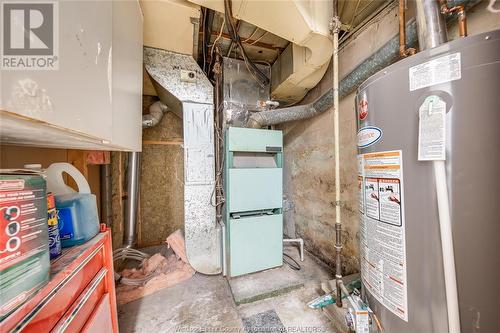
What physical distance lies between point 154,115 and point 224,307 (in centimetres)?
227

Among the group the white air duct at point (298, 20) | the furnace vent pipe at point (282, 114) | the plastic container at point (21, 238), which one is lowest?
the plastic container at point (21, 238)

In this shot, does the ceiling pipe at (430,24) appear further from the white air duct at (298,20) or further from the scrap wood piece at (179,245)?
the scrap wood piece at (179,245)

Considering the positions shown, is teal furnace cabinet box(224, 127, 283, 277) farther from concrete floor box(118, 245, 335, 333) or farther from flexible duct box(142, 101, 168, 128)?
flexible duct box(142, 101, 168, 128)

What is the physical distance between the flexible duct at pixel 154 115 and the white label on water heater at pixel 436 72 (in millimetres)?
2480

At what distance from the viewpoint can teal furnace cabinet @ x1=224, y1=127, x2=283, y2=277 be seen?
1643 millimetres

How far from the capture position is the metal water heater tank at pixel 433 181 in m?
0.48

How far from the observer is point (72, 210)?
0.74 m

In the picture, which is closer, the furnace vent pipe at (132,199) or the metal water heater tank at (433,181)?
the metal water heater tank at (433,181)

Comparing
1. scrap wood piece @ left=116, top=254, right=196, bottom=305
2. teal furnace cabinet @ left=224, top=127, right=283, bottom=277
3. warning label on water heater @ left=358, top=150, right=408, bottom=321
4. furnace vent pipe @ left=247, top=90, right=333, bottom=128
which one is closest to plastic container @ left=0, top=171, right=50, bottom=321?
warning label on water heater @ left=358, top=150, right=408, bottom=321

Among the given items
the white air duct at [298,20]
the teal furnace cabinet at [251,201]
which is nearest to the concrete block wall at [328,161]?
the white air duct at [298,20]

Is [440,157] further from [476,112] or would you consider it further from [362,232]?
[362,232]

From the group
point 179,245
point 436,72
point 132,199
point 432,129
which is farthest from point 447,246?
point 132,199

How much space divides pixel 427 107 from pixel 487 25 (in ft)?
2.96

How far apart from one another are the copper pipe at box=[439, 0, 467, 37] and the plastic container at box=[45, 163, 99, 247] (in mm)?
1820
